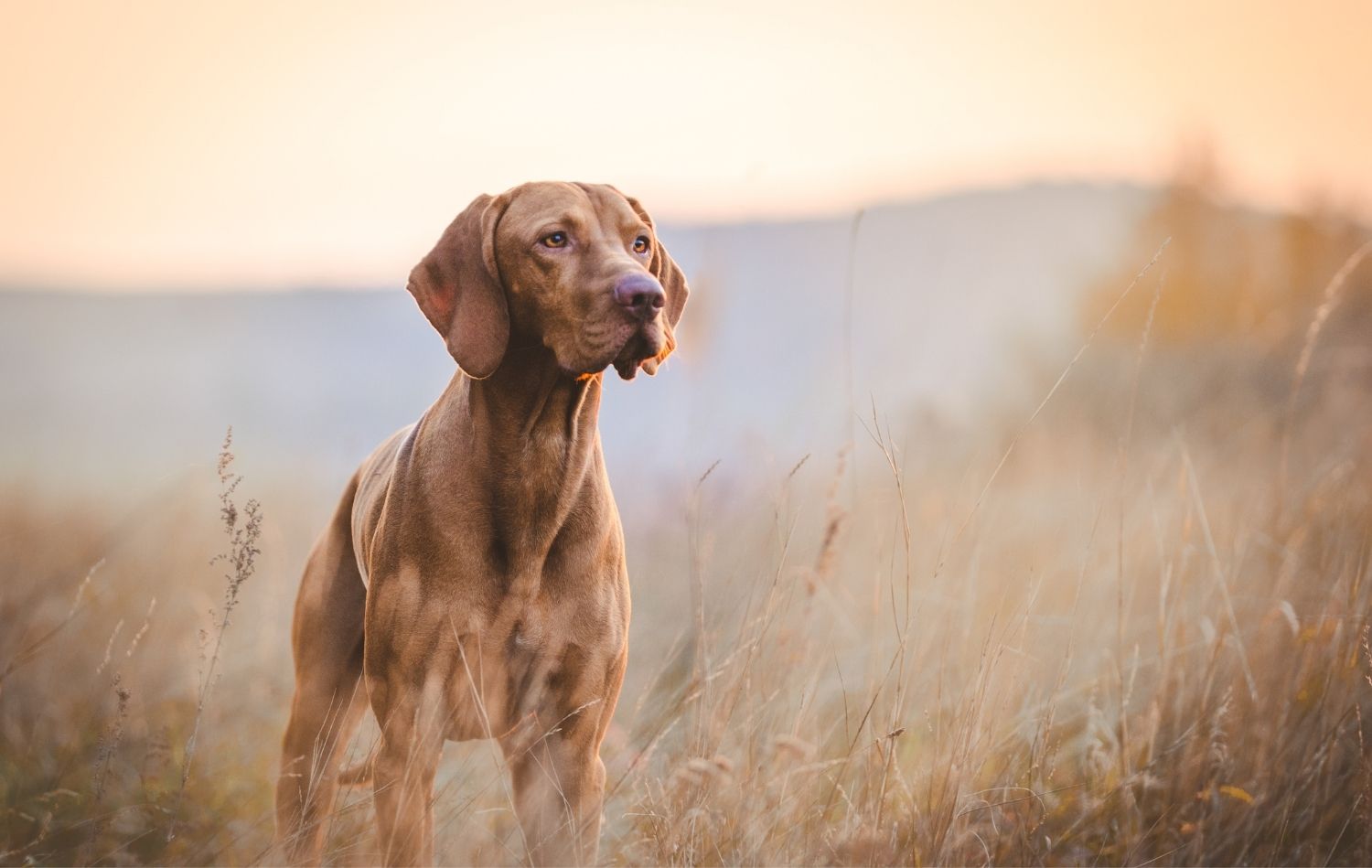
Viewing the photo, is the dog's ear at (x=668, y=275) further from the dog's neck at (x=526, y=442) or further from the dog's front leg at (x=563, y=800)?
the dog's front leg at (x=563, y=800)

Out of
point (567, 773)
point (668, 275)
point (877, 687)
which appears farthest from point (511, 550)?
point (877, 687)

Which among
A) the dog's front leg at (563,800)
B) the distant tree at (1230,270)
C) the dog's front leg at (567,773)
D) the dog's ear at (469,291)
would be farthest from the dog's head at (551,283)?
the distant tree at (1230,270)

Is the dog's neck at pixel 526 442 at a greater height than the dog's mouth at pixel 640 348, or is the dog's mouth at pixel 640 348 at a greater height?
the dog's mouth at pixel 640 348

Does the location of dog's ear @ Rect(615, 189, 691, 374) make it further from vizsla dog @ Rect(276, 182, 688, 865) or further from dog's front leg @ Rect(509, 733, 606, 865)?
dog's front leg @ Rect(509, 733, 606, 865)

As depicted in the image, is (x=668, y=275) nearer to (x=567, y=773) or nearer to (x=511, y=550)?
(x=511, y=550)

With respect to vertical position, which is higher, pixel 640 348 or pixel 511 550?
pixel 640 348

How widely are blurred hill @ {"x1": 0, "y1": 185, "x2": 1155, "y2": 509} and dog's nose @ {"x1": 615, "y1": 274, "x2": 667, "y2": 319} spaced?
0.75 meters

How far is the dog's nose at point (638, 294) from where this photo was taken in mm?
3305

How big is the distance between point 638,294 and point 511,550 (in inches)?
35.4

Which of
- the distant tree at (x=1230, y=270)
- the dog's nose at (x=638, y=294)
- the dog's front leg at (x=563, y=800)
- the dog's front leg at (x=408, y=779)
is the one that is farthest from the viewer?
the distant tree at (x=1230, y=270)

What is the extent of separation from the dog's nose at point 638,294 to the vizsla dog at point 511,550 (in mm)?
96

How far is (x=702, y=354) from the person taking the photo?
169 inches

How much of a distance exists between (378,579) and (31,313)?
11329 millimetres

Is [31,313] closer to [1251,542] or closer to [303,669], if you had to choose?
[303,669]
